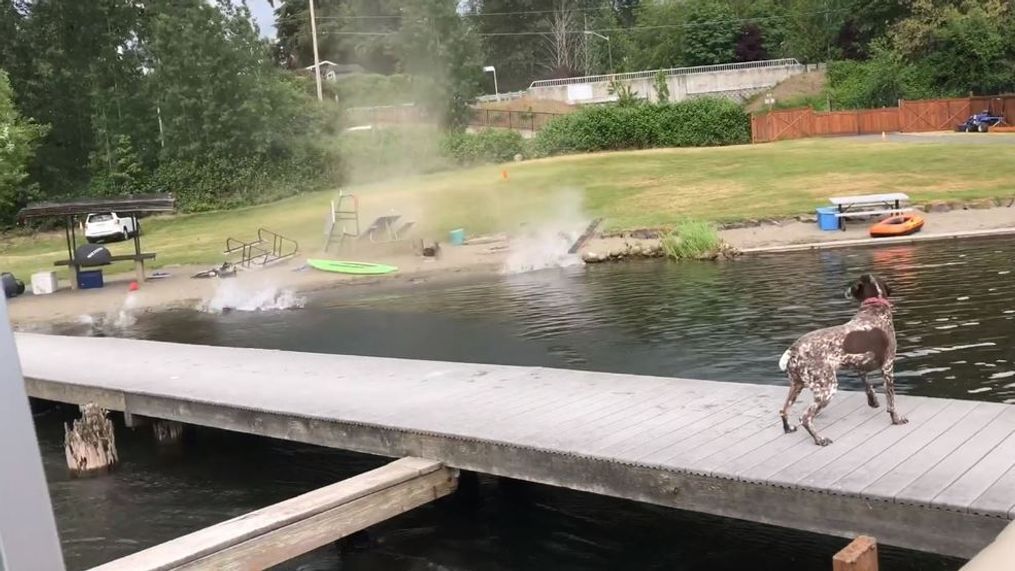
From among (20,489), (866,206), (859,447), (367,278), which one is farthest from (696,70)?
(20,489)

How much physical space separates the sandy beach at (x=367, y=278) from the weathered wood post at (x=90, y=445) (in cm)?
1089

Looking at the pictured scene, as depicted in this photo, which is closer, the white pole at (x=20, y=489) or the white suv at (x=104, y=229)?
the white pole at (x=20, y=489)

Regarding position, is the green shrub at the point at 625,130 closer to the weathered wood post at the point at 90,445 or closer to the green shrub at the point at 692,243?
the green shrub at the point at 692,243

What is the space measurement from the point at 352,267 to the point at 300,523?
65.8ft

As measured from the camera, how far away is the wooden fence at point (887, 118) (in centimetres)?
5516

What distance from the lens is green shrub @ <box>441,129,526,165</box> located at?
48844 millimetres

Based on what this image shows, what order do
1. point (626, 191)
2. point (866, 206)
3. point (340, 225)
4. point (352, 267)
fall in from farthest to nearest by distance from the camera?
point (626, 191) < point (340, 225) < point (866, 206) < point (352, 267)

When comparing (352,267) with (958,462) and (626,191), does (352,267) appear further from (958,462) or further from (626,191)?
(958,462)

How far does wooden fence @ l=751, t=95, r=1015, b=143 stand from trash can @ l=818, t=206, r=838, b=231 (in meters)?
29.1

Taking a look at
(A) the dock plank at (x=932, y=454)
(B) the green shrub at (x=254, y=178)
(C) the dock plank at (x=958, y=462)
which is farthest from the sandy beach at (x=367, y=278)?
(B) the green shrub at (x=254, y=178)

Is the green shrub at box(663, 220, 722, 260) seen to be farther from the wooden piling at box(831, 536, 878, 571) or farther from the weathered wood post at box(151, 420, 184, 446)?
the wooden piling at box(831, 536, 878, 571)

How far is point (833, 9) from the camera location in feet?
250

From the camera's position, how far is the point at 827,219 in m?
26.5

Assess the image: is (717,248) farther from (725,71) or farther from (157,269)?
(725,71)
